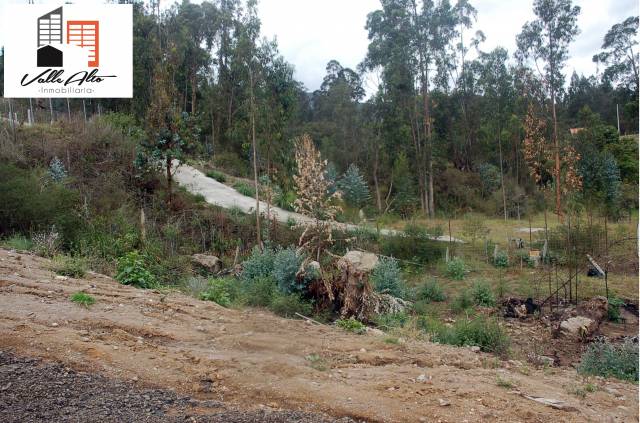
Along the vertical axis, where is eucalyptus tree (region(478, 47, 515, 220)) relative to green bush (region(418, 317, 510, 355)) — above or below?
above

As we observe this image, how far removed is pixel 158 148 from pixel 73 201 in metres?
3.09

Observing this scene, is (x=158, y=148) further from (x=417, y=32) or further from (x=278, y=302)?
(x=417, y=32)

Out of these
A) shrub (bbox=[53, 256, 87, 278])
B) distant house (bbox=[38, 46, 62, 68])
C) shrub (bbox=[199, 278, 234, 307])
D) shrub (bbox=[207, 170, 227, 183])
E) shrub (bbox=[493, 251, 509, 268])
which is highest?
distant house (bbox=[38, 46, 62, 68])

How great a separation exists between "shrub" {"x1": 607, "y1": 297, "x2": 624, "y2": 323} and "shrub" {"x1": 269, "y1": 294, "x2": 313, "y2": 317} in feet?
16.8

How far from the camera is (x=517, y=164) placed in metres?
29.8

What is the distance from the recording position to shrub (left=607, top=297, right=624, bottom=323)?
9.12 m

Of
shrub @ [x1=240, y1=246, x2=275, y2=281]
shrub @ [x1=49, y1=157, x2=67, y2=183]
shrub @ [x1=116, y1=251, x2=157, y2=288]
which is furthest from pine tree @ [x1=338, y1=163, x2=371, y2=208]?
shrub @ [x1=116, y1=251, x2=157, y2=288]

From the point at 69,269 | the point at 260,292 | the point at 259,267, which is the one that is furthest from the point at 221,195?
the point at 69,269

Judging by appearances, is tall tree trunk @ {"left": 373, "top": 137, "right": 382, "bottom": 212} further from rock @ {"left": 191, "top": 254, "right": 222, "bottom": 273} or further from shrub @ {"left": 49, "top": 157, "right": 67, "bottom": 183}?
shrub @ {"left": 49, "top": 157, "right": 67, "bottom": 183}

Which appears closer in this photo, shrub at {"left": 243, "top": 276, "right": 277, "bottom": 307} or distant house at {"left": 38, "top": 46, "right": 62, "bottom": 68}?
shrub at {"left": 243, "top": 276, "right": 277, "bottom": 307}

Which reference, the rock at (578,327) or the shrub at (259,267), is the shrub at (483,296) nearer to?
the rock at (578,327)

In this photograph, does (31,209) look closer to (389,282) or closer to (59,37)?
(59,37)

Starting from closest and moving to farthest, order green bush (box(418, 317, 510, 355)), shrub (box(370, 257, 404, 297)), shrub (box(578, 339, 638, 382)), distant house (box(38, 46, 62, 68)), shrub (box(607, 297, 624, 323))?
1. shrub (box(578, 339, 638, 382))
2. green bush (box(418, 317, 510, 355))
3. distant house (box(38, 46, 62, 68))
4. shrub (box(370, 257, 404, 297))
5. shrub (box(607, 297, 624, 323))

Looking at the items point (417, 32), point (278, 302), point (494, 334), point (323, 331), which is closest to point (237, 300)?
point (278, 302)
